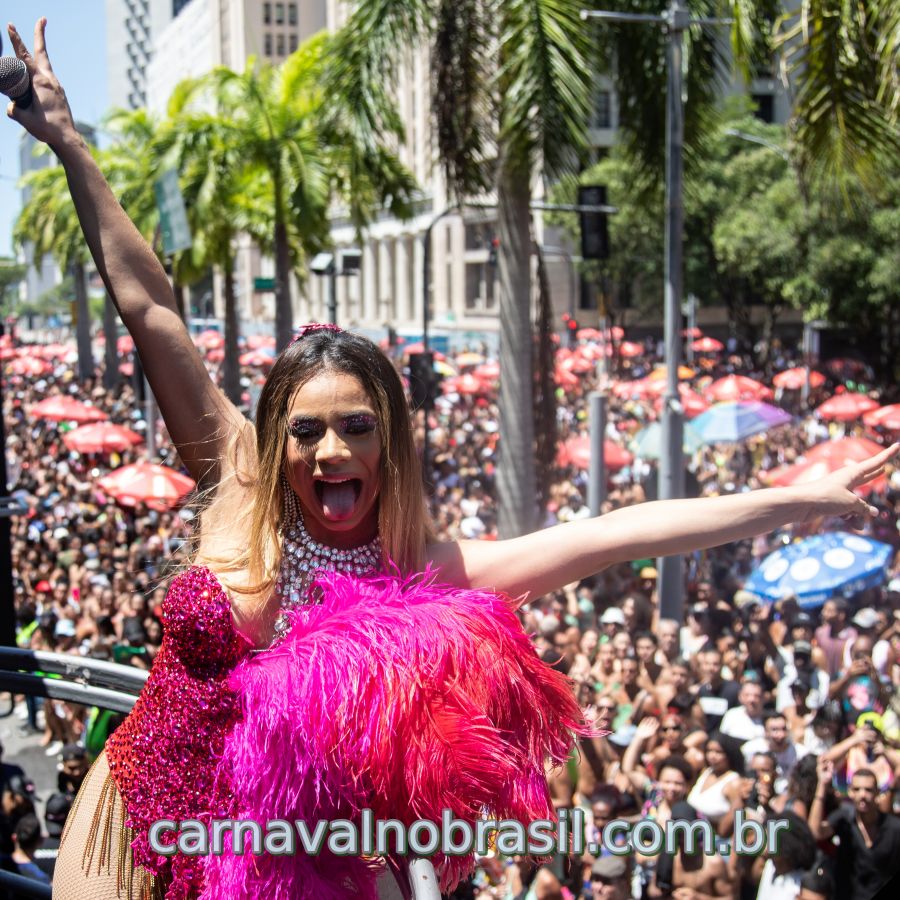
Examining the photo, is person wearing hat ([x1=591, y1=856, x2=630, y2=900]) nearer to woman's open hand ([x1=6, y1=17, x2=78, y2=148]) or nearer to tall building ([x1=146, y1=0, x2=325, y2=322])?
woman's open hand ([x1=6, y1=17, x2=78, y2=148])

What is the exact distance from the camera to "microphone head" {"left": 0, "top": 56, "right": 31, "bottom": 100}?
1.95 metres

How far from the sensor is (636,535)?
1.87 m

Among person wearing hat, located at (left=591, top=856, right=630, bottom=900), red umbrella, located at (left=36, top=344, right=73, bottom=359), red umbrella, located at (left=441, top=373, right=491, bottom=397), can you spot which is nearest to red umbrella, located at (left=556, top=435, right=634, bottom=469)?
red umbrella, located at (left=441, top=373, right=491, bottom=397)

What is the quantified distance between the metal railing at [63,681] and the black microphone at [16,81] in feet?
3.40

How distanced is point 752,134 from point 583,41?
31.9 meters

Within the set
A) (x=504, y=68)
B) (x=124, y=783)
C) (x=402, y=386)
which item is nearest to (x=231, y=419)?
(x=402, y=386)

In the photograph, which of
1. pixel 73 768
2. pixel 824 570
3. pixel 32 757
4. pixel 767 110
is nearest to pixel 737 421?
pixel 824 570

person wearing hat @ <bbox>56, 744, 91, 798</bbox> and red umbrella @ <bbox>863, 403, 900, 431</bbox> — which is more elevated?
red umbrella @ <bbox>863, 403, 900, 431</bbox>

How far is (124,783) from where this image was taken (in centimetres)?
179

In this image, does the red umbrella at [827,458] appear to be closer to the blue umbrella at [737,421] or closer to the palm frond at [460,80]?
the blue umbrella at [737,421]

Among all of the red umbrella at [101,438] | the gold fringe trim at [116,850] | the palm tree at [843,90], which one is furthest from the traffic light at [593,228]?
the gold fringe trim at [116,850]

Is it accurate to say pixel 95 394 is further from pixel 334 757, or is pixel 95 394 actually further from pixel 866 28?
pixel 334 757

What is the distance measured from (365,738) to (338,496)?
15.4 inches

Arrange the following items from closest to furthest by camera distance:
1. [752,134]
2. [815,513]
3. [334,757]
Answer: [334,757]
[815,513]
[752,134]
